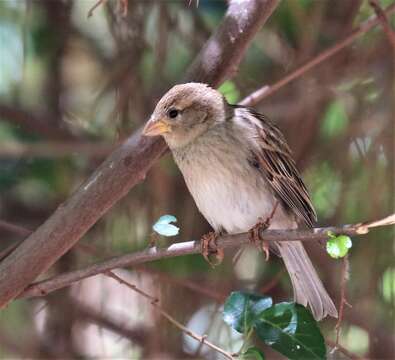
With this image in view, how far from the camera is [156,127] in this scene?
2322 millimetres

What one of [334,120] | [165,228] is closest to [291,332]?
[165,228]

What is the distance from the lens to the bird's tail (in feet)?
7.47

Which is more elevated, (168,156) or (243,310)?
(168,156)

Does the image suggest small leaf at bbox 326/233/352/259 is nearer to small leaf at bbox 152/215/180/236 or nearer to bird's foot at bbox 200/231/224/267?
small leaf at bbox 152/215/180/236

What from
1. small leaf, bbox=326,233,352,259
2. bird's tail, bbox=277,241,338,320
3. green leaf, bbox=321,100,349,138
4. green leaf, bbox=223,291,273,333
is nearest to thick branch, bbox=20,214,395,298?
small leaf, bbox=326,233,352,259

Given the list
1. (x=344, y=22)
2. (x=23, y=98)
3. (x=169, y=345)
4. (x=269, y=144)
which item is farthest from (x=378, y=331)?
(x=23, y=98)

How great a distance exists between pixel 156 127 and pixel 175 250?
585 mm

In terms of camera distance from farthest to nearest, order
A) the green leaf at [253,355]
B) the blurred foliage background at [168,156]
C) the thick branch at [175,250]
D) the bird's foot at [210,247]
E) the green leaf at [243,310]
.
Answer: the blurred foliage background at [168,156]
the bird's foot at [210,247]
the green leaf at [243,310]
the green leaf at [253,355]
the thick branch at [175,250]

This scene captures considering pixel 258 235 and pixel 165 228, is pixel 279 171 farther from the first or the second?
pixel 165 228

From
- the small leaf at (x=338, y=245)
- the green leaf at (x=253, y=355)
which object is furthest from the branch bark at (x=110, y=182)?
the small leaf at (x=338, y=245)

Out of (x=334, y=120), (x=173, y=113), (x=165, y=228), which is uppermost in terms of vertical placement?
(x=334, y=120)

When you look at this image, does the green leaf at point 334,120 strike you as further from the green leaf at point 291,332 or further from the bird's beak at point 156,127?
the green leaf at point 291,332

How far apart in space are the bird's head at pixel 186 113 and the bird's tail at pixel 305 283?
42cm

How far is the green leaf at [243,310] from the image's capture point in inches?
74.0
